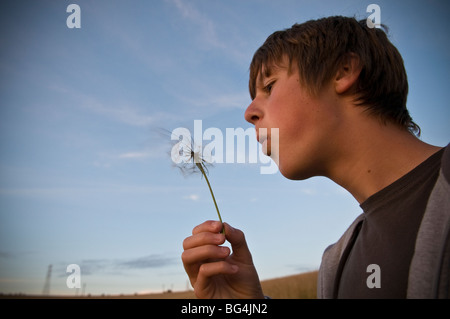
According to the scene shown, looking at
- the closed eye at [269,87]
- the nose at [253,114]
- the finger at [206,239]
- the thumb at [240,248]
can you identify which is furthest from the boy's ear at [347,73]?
the finger at [206,239]

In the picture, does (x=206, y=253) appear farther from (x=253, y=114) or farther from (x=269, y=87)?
(x=269, y=87)

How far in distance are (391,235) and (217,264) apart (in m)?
1.11

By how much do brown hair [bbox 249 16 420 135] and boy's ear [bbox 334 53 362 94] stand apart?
34 millimetres

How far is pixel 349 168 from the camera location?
92.8 inches

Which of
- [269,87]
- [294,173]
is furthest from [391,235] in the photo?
[269,87]

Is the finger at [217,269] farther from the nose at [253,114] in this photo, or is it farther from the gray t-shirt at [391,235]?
the nose at [253,114]

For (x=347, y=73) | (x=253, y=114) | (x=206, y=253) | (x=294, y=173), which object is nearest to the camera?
(x=206, y=253)

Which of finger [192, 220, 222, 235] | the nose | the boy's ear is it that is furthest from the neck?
finger [192, 220, 222, 235]

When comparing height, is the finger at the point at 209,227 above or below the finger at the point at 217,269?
above

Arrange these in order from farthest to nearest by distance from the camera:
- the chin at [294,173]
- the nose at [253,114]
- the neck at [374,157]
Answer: the nose at [253,114] → the chin at [294,173] → the neck at [374,157]

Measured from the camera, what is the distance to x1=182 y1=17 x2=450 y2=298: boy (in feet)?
5.92

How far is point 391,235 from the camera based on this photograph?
6.46 ft

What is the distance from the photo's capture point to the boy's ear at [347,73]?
2529mm
